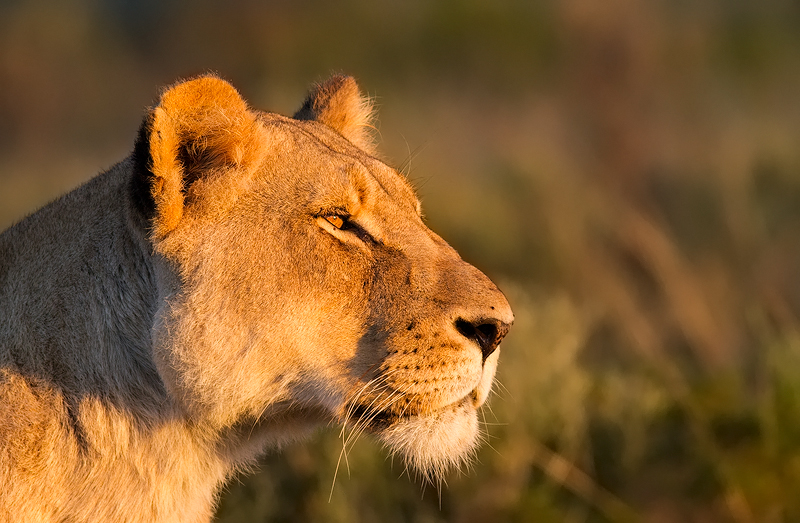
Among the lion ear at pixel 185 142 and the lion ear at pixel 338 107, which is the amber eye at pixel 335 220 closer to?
the lion ear at pixel 185 142

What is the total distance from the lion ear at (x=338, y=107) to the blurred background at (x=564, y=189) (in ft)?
0.91

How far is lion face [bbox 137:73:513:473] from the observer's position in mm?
2832

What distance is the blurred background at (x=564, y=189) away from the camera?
15.9 feet

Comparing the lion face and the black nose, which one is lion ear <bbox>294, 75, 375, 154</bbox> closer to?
the lion face

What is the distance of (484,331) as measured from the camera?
118 inches

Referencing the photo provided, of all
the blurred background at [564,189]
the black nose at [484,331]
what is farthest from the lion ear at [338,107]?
the black nose at [484,331]

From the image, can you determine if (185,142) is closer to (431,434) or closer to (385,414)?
(385,414)

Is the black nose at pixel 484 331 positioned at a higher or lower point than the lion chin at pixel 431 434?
higher

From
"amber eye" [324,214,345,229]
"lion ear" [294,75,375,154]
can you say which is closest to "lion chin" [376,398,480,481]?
"amber eye" [324,214,345,229]

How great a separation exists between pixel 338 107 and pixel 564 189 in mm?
8383

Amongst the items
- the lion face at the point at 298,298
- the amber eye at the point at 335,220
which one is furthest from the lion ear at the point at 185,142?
the amber eye at the point at 335,220

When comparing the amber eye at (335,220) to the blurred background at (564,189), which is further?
the blurred background at (564,189)

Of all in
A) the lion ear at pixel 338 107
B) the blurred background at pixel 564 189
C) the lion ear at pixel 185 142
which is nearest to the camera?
the lion ear at pixel 185 142

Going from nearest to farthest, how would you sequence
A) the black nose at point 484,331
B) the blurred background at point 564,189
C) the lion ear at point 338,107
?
the black nose at point 484,331, the lion ear at point 338,107, the blurred background at point 564,189
